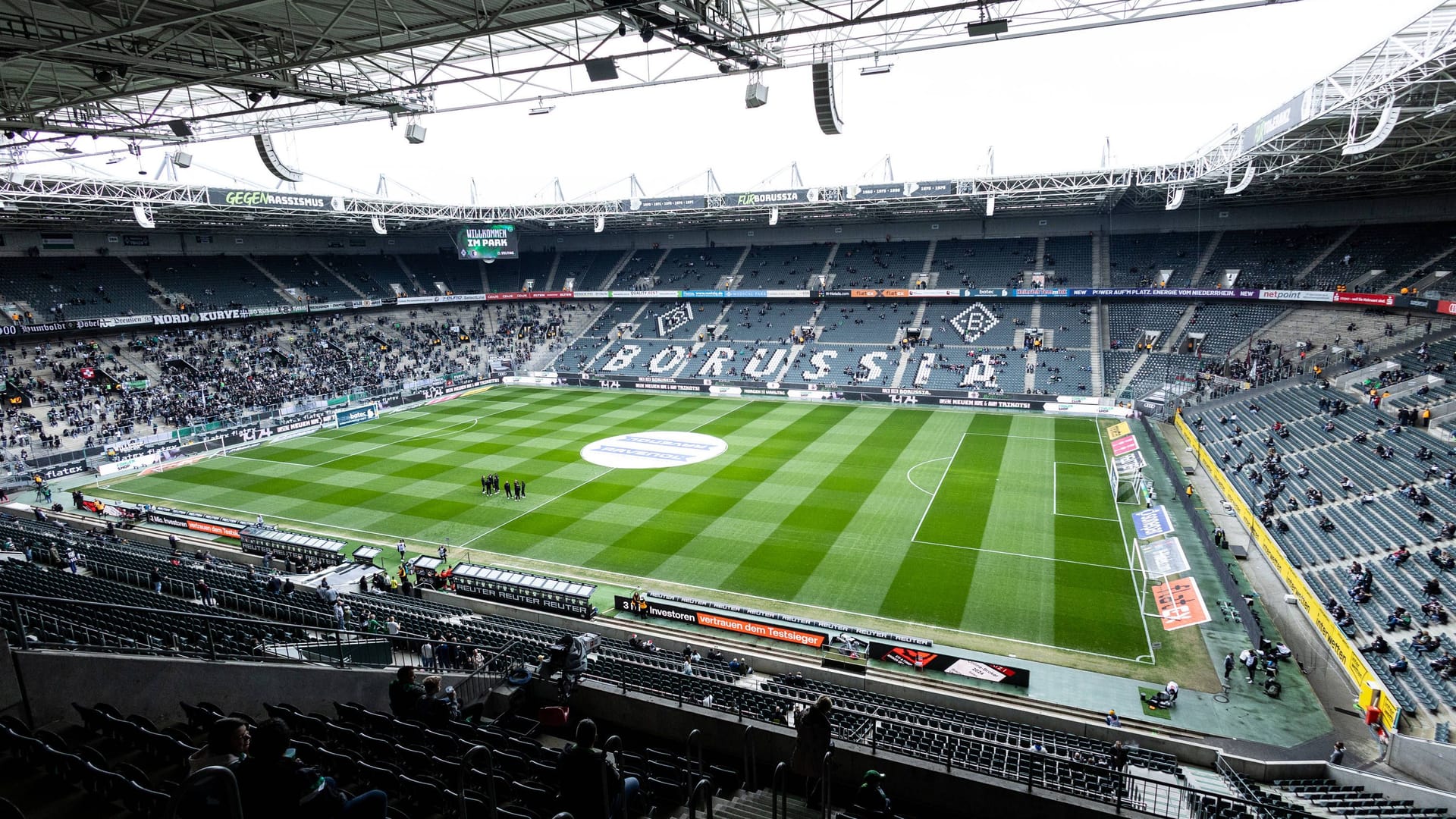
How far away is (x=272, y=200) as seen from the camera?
149 feet

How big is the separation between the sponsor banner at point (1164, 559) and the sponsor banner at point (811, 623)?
A: 7545 millimetres

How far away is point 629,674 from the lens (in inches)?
541

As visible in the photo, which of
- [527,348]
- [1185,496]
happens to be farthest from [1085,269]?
[527,348]

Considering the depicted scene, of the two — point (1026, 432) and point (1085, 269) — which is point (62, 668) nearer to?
point (1026, 432)

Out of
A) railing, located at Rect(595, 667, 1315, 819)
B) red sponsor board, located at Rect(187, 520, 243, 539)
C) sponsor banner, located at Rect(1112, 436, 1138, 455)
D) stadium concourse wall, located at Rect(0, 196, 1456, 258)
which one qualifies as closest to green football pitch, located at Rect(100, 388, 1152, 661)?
sponsor banner, located at Rect(1112, 436, 1138, 455)

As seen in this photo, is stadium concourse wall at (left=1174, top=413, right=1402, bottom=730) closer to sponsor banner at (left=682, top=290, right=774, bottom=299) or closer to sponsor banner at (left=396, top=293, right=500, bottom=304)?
sponsor banner at (left=682, top=290, right=774, bottom=299)

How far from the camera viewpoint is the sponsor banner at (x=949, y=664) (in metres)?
17.6

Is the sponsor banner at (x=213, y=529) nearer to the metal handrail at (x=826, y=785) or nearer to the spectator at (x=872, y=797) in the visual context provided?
the spectator at (x=872, y=797)

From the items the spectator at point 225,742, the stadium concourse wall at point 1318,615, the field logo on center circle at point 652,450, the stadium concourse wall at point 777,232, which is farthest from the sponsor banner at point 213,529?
the stadium concourse wall at point 1318,615

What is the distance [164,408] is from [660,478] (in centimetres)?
3343

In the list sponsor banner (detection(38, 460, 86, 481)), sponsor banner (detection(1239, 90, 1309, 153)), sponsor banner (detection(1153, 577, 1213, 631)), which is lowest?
sponsor banner (detection(1153, 577, 1213, 631))

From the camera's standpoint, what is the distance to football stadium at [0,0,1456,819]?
9.14 meters

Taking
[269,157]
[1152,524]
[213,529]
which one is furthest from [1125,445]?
[213,529]

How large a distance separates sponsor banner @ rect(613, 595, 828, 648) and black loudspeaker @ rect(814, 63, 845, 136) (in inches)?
495
